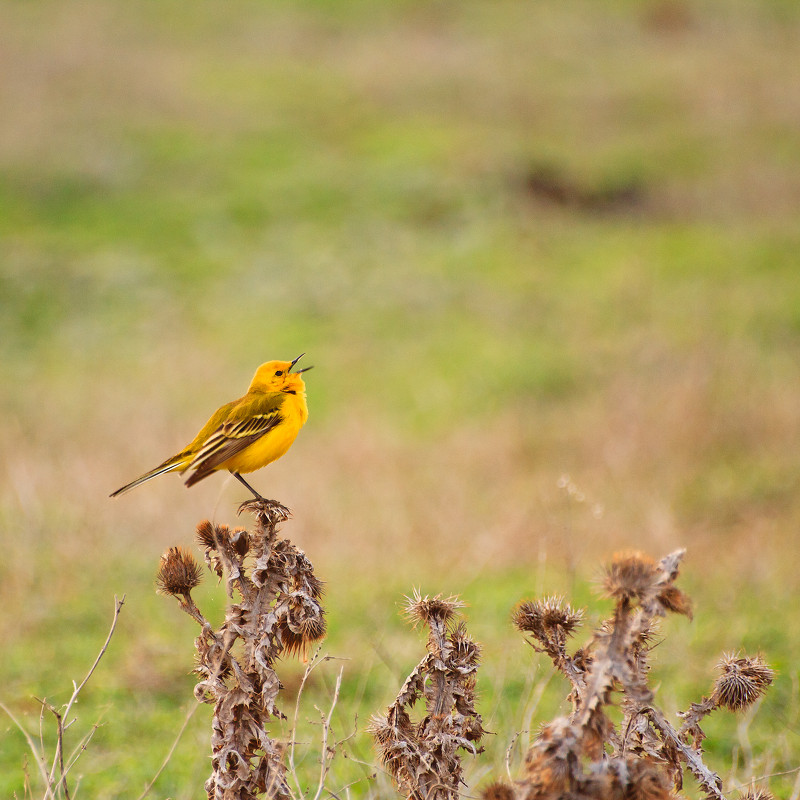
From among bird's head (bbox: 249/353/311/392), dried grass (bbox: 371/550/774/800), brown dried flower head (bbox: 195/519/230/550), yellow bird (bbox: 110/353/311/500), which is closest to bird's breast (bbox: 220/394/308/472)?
yellow bird (bbox: 110/353/311/500)

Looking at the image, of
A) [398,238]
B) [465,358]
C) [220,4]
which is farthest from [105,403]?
[220,4]

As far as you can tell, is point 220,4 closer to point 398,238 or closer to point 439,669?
point 398,238

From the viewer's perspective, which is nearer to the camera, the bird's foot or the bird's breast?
the bird's foot

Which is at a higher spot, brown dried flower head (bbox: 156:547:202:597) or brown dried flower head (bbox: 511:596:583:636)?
brown dried flower head (bbox: 511:596:583:636)

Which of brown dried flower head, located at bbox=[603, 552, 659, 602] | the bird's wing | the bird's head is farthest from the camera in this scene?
the bird's head

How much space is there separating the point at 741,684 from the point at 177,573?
1.59 m

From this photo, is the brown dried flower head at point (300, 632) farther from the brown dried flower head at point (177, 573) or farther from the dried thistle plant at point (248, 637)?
the brown dried flower head at point (177, 573)

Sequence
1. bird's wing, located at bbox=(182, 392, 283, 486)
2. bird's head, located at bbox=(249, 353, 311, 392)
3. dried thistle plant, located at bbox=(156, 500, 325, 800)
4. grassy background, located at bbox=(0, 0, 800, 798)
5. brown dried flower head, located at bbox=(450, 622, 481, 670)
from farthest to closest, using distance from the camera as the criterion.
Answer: grassy background, located at bbox=(0, 0, 800, 798) < bird's head, located at bbox=(249, 353, 311, 392) < bird's wing, located at bbox=(182, 392, 283, 486) < brown dried flower head, located at bbox=(450, 622, 481, 670) < dried thistle plant, located at bbox=(156, 500, 325, 800)

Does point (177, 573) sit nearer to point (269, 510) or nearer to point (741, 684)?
point (269, 510)

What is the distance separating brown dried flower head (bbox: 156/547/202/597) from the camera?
265 centimetres

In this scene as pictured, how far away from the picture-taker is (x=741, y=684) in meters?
2.64

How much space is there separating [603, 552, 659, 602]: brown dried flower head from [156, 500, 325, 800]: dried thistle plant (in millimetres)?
954

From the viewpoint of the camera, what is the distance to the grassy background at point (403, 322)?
6.78 meters

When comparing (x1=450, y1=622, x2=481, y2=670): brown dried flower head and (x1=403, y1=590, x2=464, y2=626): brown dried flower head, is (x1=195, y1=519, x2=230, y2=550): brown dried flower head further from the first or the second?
(x1=450, y1=622, x2=481, y2=670): brown dried flower head
